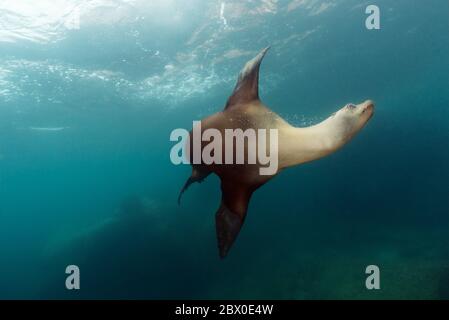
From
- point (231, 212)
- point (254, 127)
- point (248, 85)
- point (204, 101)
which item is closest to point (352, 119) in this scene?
point (254, 127)

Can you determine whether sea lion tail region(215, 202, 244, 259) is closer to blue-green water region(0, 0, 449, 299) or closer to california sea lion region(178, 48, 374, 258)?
california sea lion region(178, 48, 374, 258)

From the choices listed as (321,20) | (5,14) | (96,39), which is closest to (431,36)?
(321,20)

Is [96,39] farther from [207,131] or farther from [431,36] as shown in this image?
[431,36]

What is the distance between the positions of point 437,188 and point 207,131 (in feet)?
175

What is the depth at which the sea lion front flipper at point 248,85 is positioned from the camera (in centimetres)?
268

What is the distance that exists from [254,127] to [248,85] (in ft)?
1.18

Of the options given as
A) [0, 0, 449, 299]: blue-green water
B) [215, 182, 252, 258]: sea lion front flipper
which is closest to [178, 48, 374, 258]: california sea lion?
[215, 182, 252, 258]: sea lion front flipper

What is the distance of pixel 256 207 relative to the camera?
29734 mm

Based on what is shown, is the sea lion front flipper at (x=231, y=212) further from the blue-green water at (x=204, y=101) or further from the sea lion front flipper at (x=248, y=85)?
the blue-green water at (x=204, y=101)

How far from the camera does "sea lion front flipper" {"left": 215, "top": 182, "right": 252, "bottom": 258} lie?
2.80 m

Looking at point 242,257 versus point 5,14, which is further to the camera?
point 242,257

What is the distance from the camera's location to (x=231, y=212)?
2.94 m

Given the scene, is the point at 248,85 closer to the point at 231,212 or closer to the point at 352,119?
the point at 352,119
